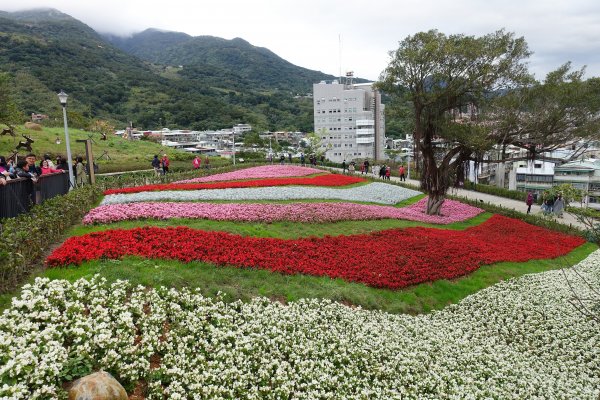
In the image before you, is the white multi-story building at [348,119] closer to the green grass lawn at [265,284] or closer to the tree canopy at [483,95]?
the tree canopy at [483,95]

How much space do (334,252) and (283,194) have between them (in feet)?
31.3

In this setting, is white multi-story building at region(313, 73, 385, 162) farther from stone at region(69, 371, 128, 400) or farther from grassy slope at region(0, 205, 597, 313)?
stone at region(69, 371, 128, 400)

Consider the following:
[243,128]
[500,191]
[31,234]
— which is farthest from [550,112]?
[243,128]

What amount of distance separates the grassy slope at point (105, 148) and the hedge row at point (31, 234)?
22.4 meters

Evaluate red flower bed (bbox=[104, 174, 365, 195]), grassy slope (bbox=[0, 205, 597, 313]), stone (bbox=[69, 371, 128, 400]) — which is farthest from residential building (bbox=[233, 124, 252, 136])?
stone (bbox=[69, 371, 128, 400])

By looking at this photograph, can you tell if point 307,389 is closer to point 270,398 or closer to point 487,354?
point 270,398

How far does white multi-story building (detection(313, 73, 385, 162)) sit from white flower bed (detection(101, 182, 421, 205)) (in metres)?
78.6

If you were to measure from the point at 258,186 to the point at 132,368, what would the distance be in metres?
20.1

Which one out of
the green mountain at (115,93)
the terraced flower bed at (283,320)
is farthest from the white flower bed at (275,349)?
the green mountain at (115,93)

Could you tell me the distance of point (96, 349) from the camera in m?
6.40

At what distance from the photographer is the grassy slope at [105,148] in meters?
36.7

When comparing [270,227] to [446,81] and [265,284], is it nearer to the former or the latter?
[265,284]

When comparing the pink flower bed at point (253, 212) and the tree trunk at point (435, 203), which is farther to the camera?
the tree trunk at point (435, 203)

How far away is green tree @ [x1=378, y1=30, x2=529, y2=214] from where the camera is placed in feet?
76.5
